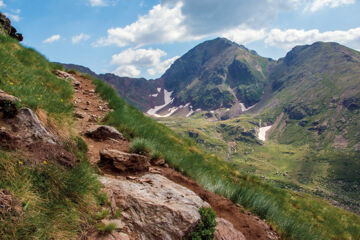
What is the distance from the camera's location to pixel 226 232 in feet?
18.0

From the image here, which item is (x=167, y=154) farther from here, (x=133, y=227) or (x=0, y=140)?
(x=0, y=140)

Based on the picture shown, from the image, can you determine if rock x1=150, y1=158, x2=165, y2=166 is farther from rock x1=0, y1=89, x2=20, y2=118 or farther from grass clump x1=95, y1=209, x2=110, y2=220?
rock x1=0, y1=89, x2=20, y2=118

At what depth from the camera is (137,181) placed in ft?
20.0

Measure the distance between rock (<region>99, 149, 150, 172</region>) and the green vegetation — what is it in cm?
256

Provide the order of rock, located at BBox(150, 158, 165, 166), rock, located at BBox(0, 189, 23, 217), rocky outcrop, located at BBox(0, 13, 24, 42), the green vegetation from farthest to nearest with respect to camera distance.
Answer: rocky outcrop, located at BBox(0, 13, 24, 42), rock, located at BBox(150, 158, 165, 166), the green vegetation, rock, located at BBox(0, 189, 23, 217)

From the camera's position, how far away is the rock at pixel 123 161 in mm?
6538

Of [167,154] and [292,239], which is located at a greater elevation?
[167,154]

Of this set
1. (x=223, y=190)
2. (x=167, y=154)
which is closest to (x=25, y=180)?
(x=167, y=154)

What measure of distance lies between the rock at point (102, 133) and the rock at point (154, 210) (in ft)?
9.65

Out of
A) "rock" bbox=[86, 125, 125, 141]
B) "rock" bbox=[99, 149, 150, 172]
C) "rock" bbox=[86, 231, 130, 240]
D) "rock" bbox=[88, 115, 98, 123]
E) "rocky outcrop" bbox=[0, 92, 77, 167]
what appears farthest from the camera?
"rock" bbox=[88, 115, 98, 123]

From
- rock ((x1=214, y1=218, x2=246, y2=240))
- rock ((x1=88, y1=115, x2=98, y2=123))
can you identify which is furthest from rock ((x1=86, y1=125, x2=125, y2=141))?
rock ((x1=214, y1=218, x2=246, y2=240))

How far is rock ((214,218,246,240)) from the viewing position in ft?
17.2

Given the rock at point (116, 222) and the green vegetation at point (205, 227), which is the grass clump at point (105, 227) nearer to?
the rock at point (116, 222)

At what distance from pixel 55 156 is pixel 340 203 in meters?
257
